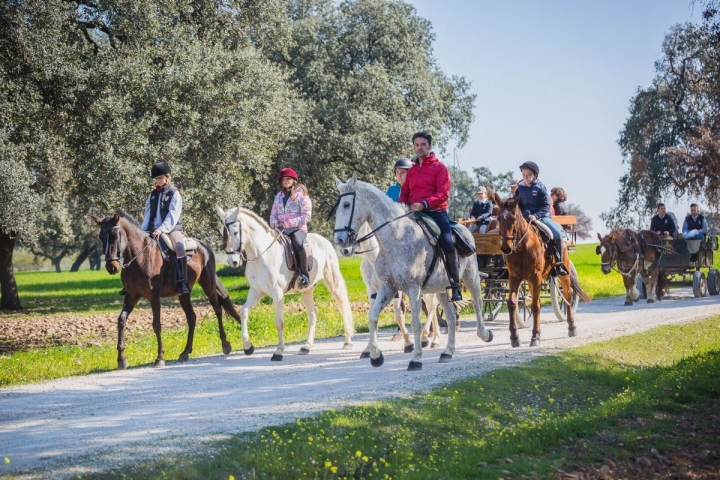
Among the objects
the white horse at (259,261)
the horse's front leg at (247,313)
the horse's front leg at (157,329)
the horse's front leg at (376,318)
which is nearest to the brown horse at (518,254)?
the horse's front leg at (376,318)

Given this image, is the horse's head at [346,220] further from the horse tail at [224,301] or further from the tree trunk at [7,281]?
the tree trunk at [7,281]

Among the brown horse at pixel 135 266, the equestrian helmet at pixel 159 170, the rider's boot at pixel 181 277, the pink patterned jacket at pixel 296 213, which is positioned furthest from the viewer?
the pink patterned jacket at pixel 296 213

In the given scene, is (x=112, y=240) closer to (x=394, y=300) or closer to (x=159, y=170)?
(x=159, y=170)

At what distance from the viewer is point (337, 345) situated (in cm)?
1524

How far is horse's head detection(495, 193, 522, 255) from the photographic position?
13.2m

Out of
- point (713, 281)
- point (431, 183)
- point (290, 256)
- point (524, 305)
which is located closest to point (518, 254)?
point (431, 183)

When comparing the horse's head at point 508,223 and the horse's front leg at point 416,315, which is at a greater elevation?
the horse's head at point 508,223

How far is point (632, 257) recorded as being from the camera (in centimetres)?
2317

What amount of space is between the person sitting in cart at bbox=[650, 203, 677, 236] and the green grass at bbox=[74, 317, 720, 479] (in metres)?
14.7

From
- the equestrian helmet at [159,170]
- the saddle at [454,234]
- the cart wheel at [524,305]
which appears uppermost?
the equestrian helmet at [159,170]

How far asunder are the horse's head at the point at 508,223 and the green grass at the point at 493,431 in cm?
236

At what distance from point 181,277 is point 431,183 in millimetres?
5055

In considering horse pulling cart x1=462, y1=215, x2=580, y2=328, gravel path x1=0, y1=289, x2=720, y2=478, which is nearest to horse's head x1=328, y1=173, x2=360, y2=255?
gravel path x1=0, y1=289, x2=720, y2=478

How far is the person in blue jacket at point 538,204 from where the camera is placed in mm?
14508
